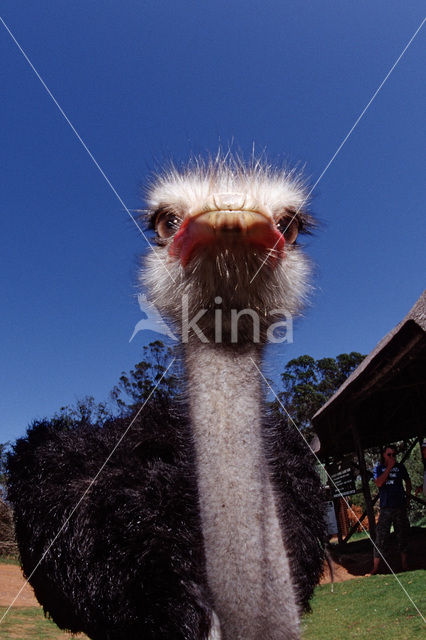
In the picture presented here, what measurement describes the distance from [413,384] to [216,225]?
6.09 metres

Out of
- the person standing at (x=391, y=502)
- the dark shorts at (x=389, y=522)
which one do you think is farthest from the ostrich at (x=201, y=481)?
the dark shorts at (x=389, y=522)

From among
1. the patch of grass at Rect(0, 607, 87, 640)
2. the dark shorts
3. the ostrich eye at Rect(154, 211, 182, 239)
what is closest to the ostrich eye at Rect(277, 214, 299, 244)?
the ostrich eye at Rect(154, 211, 182, 239)

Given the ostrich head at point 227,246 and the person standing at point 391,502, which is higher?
the ostrich head at point 227,246

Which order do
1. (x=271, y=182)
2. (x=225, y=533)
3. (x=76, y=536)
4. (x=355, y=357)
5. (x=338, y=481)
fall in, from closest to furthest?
(x=225, y=533), (x=76, y=536), (x=271, y=182), (x=338, y=481), (x=355, y=357)

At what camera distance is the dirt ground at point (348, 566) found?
18.7 feet

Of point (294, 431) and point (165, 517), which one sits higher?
point (294, 431)

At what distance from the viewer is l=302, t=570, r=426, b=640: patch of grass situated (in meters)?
2.10

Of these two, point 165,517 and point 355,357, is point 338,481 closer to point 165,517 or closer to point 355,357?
point 165,517

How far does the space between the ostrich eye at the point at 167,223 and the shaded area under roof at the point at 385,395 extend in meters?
3.57

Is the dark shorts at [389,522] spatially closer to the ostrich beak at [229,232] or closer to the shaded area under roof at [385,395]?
the shaded area under roof at [385,395]

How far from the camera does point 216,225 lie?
128cm

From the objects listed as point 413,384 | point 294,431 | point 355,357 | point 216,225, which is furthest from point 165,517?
point 355,357

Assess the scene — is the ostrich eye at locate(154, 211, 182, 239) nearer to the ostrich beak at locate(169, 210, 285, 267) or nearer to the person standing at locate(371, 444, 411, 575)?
the ostrich beak at locate(169, 210, 285, 267)

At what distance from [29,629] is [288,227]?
3146mm
